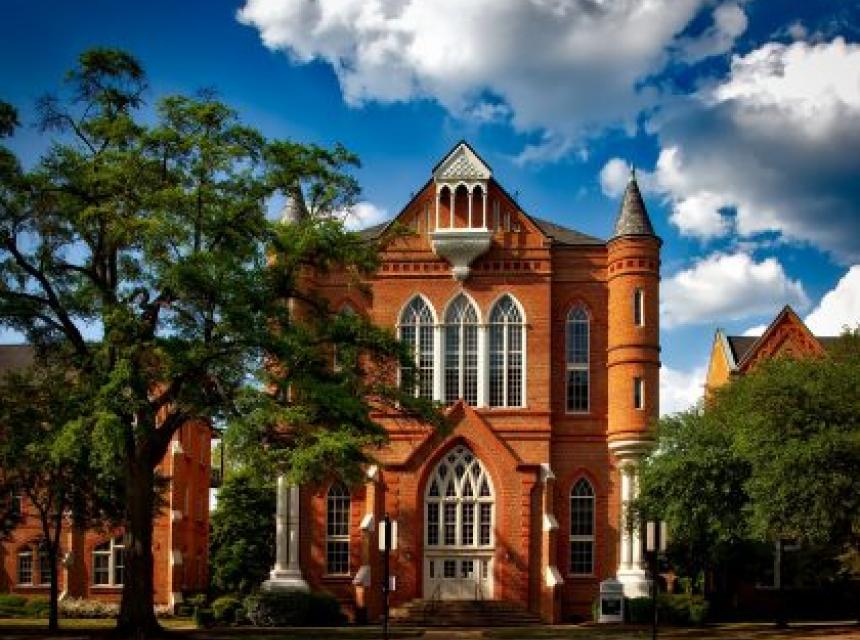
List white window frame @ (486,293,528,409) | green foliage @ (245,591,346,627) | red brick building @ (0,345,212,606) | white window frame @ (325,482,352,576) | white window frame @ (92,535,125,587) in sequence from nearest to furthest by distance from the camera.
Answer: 1. green foliage @ (245,591,346,627)
2. white window frame @ (325,482,352,576)
3. white window frame @ (486,293,528,409)
4. red brick building @ (0,345,212,606)
5. white window frame @ (92,535,125,587)

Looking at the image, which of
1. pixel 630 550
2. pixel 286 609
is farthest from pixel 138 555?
pixel 630 550

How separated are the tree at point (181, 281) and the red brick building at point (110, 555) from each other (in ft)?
61.1

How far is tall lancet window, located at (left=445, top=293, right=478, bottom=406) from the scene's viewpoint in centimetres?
5075

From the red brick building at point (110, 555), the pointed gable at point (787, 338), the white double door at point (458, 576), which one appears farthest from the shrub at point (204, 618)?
the pointed gable at point (787, 338)

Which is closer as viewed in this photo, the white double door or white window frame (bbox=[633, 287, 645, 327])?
the white double door

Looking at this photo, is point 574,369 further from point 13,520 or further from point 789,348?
point 13,520

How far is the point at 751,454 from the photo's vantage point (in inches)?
1464

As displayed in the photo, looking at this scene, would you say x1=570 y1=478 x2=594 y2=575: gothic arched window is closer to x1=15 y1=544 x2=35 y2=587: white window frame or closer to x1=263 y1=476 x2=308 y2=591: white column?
x1=263 y1=476 x2=308 y2=591: white column

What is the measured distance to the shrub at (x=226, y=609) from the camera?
44375mm

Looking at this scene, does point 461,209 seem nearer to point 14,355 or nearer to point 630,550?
point 630,550

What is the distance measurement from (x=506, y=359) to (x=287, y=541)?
11257 mm

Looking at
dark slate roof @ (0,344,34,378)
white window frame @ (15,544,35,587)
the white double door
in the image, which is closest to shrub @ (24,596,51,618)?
white window frame @ (15,544,35,587)

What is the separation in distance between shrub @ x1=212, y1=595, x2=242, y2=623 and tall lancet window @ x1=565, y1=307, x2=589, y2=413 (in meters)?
15.3

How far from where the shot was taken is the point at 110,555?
54.8 m
